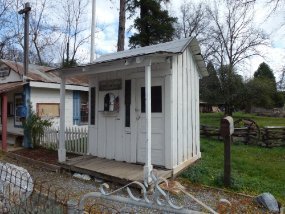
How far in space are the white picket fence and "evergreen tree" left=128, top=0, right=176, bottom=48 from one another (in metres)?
10.9

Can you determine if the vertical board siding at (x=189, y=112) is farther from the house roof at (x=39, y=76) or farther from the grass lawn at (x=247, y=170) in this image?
the house roof at (x=39, y=76)

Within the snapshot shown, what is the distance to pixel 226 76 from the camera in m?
27.4

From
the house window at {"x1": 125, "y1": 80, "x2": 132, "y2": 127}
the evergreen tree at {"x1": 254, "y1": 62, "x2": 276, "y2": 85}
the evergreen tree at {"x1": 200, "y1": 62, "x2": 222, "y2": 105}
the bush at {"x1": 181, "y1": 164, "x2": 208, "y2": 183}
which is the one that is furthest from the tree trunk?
the evergreen tree at {"x1": 254, "y1": 62, "x2": 276, "y2": 85}

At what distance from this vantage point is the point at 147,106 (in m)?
7.02

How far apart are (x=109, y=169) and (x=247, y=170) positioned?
12.8 ft

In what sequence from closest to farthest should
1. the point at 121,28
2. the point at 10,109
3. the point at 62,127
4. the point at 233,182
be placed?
the point at 233,182
the point at 62,127
the point at 10,109
the point at 121,28

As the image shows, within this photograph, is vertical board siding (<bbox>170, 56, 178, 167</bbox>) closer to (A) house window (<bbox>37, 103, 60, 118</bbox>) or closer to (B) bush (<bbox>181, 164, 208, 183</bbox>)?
(B) bush (<bbox>181, 164, 208, 183</bbox>)

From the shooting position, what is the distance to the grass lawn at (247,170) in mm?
7016

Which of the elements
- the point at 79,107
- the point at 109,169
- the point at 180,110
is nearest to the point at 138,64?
the point at 180,110

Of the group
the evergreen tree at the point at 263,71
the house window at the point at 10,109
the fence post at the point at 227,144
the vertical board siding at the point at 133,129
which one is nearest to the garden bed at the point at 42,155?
the vertical board siding at the point at 133,129

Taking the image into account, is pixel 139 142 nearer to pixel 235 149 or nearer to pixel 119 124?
pixel 119 124

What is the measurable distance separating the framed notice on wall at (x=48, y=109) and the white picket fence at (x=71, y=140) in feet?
5.18

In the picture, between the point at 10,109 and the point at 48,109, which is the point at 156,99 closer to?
the point at 48,109

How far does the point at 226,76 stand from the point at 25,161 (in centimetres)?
2115
